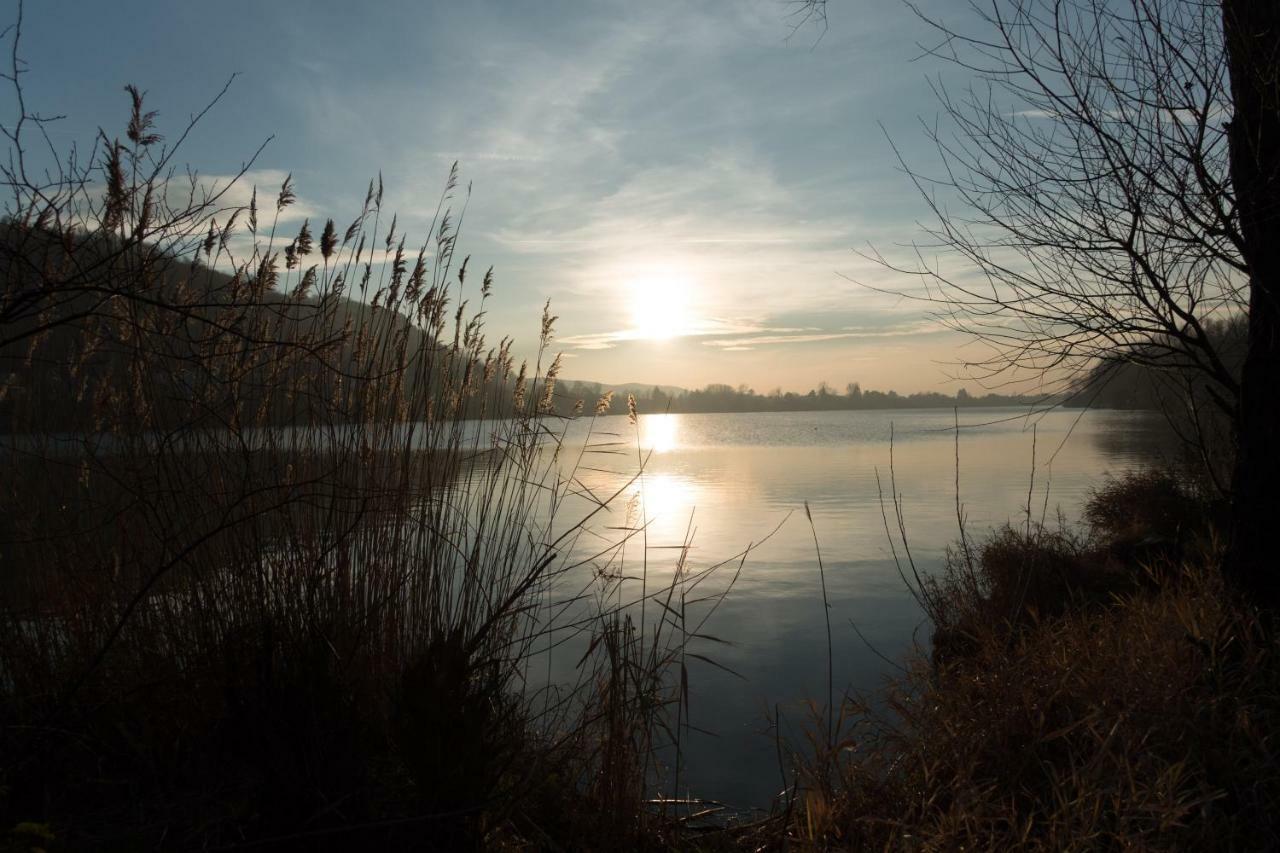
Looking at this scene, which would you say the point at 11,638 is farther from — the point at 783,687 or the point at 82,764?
the point at 783,687

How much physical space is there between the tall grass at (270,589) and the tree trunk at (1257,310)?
2.68 metres

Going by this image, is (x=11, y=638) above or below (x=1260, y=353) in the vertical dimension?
below

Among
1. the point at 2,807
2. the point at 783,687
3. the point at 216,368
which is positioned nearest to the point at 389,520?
the point at 216,368

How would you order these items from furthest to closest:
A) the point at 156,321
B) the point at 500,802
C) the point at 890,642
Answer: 1. the point at 890,642
2. the point at 156,321
3. the point at 500,802

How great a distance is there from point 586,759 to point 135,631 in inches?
70.5

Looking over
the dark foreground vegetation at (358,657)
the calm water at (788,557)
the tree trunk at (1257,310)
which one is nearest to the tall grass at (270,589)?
the dark foreground vegetation at (358,657)

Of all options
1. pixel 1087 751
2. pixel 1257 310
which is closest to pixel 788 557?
pixel 1257 310

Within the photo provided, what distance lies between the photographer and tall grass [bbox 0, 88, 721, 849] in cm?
225

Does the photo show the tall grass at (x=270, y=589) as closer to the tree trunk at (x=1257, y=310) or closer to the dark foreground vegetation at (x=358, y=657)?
the dark foreground vegetation at (x=358, y=657)

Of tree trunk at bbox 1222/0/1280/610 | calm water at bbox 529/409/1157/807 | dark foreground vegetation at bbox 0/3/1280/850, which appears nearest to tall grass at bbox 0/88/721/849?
dark foreground vegetation at bbox 0/3/1280/850

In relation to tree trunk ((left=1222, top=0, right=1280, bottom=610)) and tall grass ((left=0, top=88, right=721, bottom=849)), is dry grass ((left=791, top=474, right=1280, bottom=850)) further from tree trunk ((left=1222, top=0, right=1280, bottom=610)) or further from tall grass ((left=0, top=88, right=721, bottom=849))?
tall grass ((left=0, top=88, right=721, bottom=849))

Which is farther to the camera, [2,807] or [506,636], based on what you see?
[506,636]

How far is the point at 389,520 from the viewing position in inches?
123

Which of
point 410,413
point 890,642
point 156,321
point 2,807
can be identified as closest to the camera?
point 2,807
